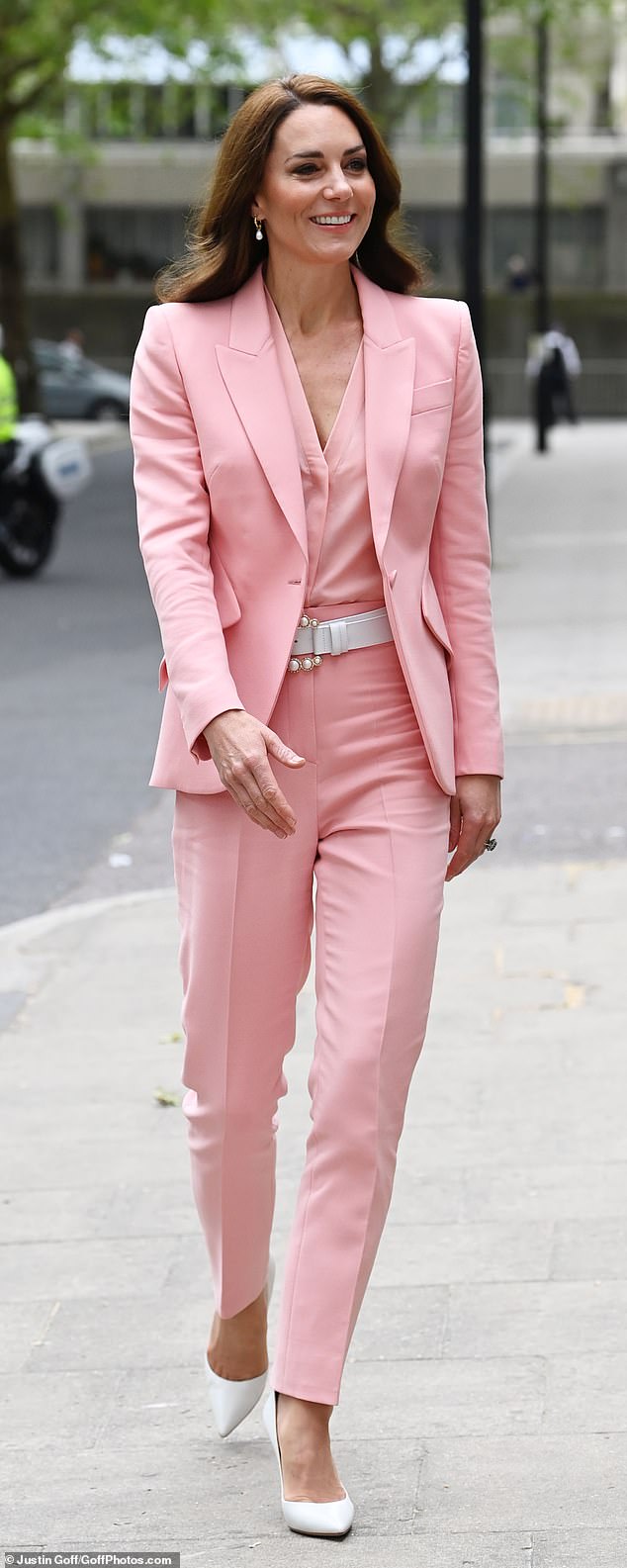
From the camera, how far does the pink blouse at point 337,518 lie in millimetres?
3268

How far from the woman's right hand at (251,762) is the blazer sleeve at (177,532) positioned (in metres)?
0.02

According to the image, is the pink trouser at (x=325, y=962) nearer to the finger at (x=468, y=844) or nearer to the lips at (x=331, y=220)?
the finger at (x=468, y=844)

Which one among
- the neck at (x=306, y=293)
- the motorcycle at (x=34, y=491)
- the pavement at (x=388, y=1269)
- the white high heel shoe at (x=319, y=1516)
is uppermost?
the neck at (x=306, y=293)

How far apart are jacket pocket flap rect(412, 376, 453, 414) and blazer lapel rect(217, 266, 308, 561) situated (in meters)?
0.18

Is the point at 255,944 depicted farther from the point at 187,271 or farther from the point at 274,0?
the point at 274,0

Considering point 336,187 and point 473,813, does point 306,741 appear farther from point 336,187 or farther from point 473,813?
point 336,187

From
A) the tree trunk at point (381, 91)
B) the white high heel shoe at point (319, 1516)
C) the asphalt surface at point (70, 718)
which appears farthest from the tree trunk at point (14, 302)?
the white high heel shoe at point (319, 1516)

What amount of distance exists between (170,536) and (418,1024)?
71 centimetres

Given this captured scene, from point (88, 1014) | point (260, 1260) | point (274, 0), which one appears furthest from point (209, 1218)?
point (274, 0)

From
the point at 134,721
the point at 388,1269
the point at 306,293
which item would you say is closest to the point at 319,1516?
the point at 388,1269

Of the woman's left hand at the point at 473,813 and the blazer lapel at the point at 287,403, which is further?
the woman's left hand at the point at 473,813

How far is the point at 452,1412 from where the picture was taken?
3.59 m


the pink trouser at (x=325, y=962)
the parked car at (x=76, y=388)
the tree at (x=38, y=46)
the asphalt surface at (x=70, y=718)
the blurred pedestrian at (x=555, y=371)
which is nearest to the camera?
the pink trouser at (x=325, y=962)

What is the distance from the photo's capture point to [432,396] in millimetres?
3357
